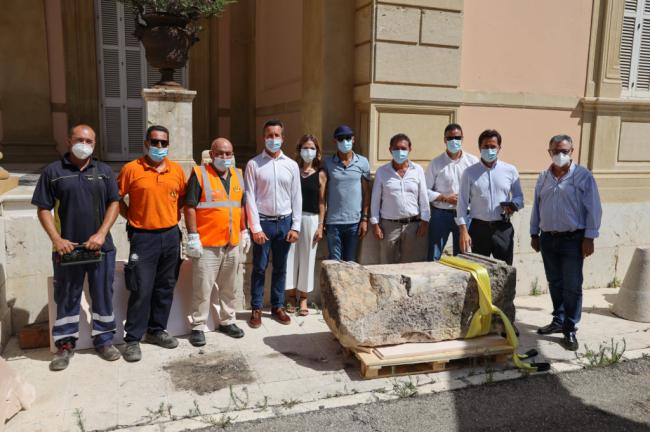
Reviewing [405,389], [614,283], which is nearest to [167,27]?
[405,389]

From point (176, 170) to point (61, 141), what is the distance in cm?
594

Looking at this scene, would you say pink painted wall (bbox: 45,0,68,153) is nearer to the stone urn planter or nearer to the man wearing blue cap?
the stone urn planter

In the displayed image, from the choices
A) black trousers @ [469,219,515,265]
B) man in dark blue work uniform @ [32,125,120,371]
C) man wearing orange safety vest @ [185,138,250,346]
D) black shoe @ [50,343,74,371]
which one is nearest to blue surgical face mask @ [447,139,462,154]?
black trousers @ [469,219,515,265]

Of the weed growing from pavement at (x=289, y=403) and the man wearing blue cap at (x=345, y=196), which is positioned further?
the man wearing blue cap at (x=345, y=196)

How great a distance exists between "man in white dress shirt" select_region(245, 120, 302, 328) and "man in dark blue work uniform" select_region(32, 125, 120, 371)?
1321 mm

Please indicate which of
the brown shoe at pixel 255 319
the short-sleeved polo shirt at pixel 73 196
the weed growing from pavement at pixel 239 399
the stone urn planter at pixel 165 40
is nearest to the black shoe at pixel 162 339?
the brown shoe at pixel 255 319

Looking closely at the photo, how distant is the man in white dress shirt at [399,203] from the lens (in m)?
5.79

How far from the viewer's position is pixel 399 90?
21.4 feet

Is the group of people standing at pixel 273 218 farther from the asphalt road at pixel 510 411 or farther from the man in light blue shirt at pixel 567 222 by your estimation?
the asphalt road at pixel 510 411

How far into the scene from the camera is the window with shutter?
307 inches

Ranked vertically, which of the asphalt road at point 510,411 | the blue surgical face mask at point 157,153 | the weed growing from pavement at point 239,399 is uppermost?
the blue surgical face mask at point 157,153

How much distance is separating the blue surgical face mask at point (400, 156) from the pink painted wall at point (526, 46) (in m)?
1.86

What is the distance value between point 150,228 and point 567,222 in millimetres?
3874

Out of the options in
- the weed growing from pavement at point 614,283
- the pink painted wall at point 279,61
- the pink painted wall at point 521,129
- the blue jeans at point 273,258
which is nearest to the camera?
the blue jeans at point 273,258
